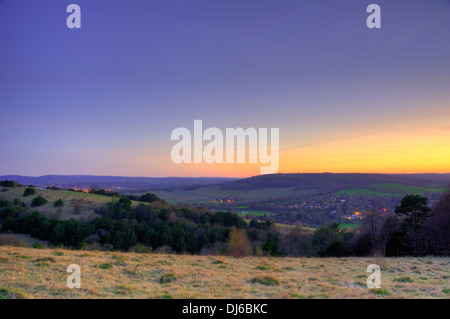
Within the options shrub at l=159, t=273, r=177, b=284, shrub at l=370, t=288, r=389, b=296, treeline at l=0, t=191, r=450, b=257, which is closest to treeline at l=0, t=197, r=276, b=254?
treeline at l=0, t=191, r=450, b=257

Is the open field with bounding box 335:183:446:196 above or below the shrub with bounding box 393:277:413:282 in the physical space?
below

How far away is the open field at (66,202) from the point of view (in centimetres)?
4100

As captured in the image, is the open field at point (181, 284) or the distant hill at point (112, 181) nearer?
the open field at point (181, 284)

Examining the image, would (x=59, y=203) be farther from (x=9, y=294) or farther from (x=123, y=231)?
(x=9, y=294)

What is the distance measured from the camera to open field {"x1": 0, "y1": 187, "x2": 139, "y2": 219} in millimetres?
41003

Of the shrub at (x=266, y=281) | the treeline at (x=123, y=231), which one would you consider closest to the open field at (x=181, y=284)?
the shrub at (x=266, y=281)

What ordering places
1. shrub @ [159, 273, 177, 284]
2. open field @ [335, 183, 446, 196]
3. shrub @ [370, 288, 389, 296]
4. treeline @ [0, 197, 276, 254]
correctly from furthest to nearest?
1. open field @ [335, 183, 446, 196]
2. treeline @ [0, 197, 276, 254]
3. shrub @ [159, 273, 177, 284]
4. shrub @ [370, 288, 389, 296]

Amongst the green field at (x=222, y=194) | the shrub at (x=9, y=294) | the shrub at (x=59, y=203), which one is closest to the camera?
the shrub at (x=9, y=294)

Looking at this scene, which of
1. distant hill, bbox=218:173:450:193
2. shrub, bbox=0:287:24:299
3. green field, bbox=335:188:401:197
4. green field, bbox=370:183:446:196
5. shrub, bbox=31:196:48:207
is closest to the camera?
shrub, bbox=0:287:24:299

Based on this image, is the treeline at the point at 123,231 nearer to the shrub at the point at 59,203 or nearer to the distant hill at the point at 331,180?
the shrub at the point at 59,203

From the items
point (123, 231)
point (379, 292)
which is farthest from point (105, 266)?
point (123, 231)

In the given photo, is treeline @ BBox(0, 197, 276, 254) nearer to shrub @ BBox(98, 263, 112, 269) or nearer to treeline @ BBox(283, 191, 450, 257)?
treeline @ BBox(283, 191, 450, 257)
